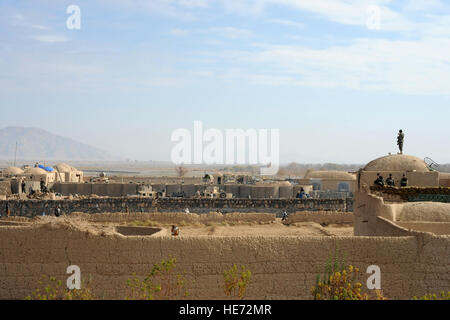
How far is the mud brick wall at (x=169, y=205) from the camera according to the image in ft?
91.8

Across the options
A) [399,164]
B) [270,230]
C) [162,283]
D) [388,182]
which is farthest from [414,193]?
[162,283]

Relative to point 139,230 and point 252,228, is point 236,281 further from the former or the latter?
point 252,228

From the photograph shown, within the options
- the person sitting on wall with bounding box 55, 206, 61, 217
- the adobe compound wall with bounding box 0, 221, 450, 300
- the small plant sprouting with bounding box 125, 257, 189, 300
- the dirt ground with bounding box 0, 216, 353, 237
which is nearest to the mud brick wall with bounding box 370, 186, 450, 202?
the dirt ground with bounding box 0, 216, 353, 237

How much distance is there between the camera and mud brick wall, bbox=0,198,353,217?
91.8ft

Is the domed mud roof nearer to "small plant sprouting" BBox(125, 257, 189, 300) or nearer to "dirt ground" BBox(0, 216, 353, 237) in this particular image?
"dirt ground" BBox(0, 216, 353, 237)

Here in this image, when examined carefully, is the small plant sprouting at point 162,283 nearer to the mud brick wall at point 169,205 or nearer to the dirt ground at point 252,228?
the dirt ground at point 252,228

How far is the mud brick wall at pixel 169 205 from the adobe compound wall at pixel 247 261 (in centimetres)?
1661

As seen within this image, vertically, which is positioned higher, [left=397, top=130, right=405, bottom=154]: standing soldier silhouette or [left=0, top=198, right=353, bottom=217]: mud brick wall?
[left=397, top=130, right=405, bottom=154]: standing soldier silhouette

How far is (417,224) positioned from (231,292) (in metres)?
5.21

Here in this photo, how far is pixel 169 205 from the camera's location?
28.4 meters

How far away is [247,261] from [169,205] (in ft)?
58.0

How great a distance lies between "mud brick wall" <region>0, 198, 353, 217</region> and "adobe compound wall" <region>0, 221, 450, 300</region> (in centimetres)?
1661
